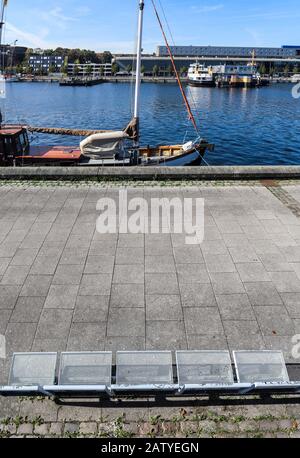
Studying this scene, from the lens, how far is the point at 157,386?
514cm

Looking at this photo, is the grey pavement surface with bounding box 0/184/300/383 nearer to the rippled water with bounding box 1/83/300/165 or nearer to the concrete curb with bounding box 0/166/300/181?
the concrete curb with bounding box 0/166/300/181

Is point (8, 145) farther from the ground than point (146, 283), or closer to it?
farther from the ground

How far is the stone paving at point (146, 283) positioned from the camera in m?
6.36

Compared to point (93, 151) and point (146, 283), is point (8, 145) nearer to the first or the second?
point (93, 151)

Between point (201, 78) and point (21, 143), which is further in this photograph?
point (201, 78)

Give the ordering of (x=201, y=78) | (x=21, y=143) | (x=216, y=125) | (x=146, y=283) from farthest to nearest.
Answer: (x=201, y=78) < (x=216, y=125) < (x=21, y=143) < (x=146, y=283)

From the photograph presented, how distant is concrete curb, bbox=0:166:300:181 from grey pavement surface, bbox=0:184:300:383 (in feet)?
8.15

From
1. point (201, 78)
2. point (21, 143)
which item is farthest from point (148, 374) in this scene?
point (201, 78)

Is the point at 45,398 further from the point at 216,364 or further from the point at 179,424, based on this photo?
the point at 216,364

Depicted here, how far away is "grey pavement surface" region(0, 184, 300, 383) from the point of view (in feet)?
20.9

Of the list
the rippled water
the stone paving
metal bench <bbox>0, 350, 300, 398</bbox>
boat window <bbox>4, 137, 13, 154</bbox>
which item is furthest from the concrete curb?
the rippled water

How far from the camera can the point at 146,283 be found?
7797 mm
